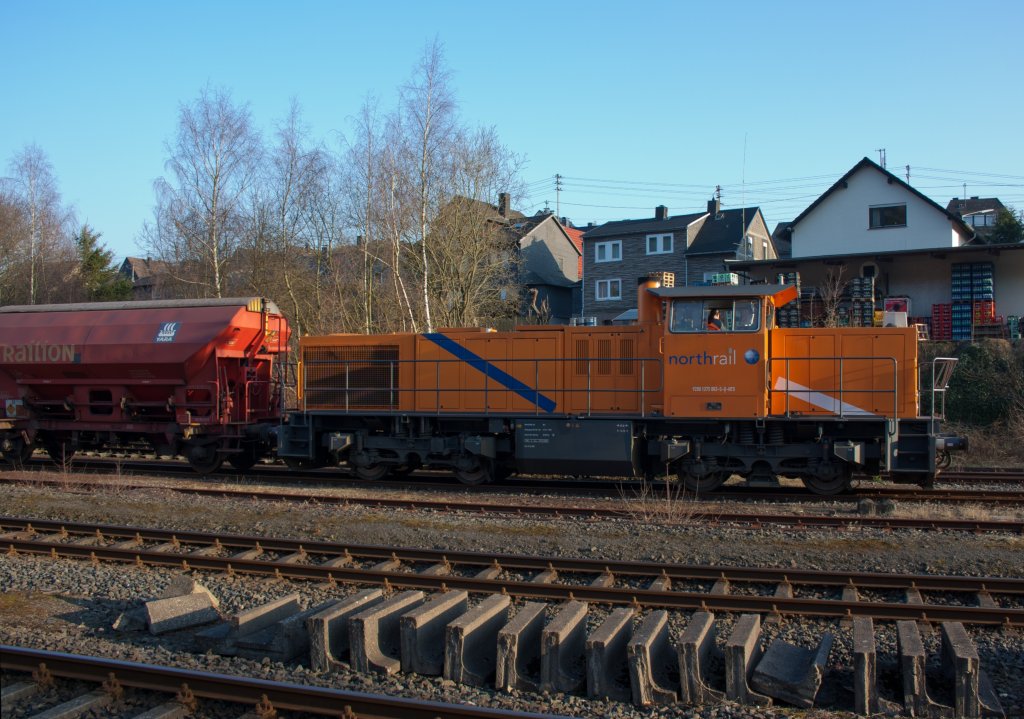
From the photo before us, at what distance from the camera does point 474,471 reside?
1567cm

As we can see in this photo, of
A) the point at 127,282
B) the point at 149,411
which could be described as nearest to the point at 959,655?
the point at 149,411

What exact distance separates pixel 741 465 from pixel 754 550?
14.4 feet

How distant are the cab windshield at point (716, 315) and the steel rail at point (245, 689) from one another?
31.3 ft

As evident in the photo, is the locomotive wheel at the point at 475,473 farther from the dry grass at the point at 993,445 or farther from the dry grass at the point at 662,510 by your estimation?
the dry grass at the point at 993,445

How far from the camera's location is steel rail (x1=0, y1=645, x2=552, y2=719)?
5145 mm

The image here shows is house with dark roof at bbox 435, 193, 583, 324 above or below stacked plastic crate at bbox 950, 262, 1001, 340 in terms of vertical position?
above

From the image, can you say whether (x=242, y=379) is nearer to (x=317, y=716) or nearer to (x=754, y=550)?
(x=754, y=550)

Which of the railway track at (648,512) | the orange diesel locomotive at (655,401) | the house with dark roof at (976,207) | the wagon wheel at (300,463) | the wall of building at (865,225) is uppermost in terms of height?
the house with dark roof at (976,207)

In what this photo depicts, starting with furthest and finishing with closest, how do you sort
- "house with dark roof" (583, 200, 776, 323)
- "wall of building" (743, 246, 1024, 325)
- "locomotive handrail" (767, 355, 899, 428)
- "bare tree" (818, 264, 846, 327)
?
"house with dark roof" (583, 200, 776, 323), "wall of building" (743, 246, 1024, 325), "bare tree" (818, 264, 846, 327), "locomotive handrail" (767, 355, 899, 428)

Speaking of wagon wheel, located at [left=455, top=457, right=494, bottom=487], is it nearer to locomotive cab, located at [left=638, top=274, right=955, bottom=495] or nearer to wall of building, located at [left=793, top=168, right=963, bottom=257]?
locomotive cab, located at [left=638, top=274, right=955, bottom=495]

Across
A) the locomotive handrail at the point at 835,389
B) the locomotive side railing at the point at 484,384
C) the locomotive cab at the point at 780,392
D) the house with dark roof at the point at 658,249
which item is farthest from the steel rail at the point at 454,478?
the house with dark roof at the point at 658,249

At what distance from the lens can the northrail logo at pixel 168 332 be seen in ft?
54.9

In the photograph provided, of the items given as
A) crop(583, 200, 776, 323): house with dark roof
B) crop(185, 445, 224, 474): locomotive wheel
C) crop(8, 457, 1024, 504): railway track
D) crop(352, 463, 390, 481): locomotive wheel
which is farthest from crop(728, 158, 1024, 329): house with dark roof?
crop(185, 445, 224, 474): locomotive wheel

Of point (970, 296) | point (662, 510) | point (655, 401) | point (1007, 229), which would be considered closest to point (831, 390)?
point (655, 401)
